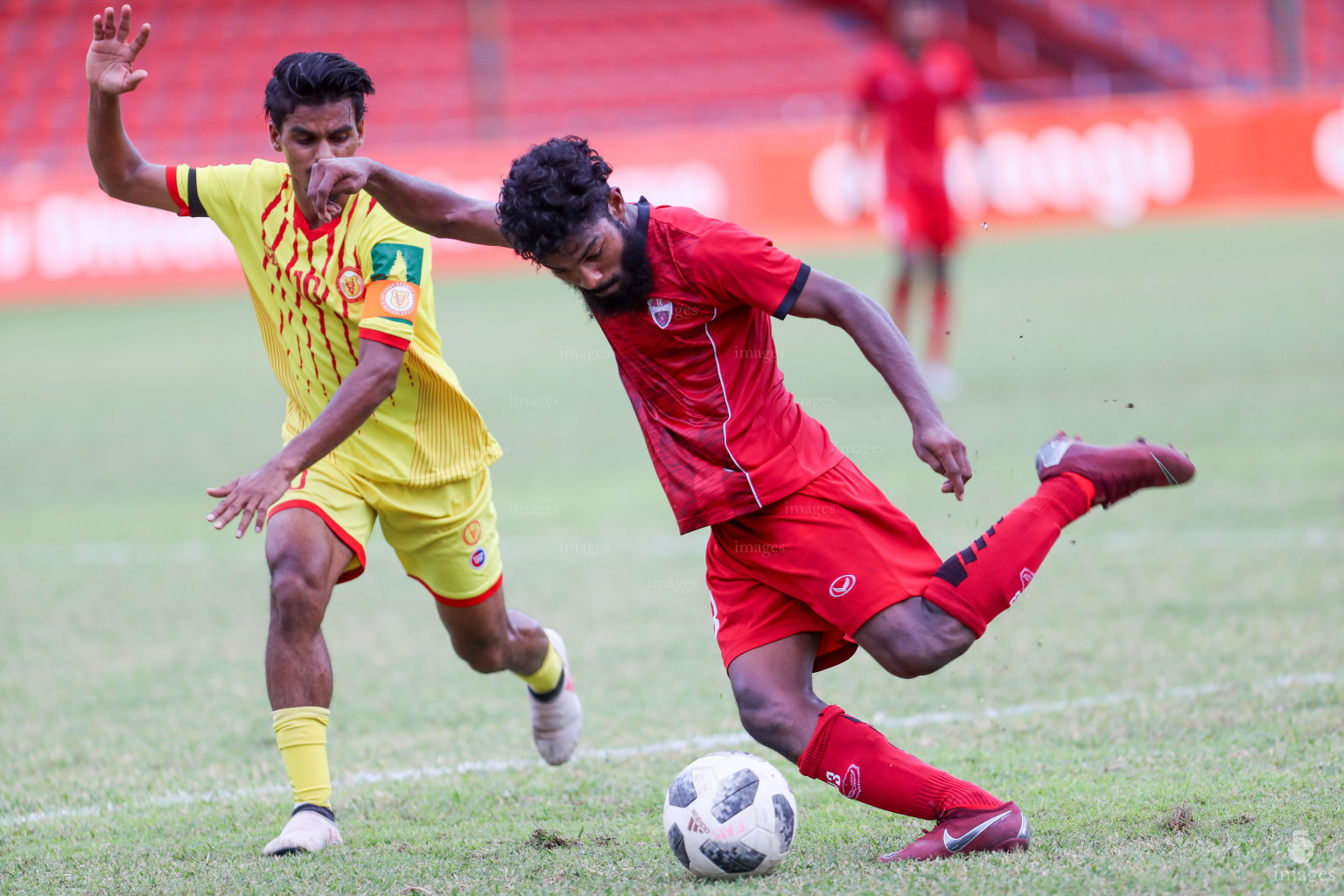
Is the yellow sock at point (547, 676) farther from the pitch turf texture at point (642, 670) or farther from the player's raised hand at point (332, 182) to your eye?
the player's raised hand at point (332, 182)

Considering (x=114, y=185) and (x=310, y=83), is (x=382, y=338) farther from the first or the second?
(x=114, y=185)

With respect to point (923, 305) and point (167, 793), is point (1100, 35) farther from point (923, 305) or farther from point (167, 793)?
point (167, 793)

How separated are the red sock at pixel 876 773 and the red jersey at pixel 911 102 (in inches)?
326

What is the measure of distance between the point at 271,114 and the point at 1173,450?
7.90 feet

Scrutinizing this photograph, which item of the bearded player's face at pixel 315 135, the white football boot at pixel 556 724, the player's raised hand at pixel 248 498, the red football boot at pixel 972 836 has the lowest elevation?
the white football boot at pixel 556 724

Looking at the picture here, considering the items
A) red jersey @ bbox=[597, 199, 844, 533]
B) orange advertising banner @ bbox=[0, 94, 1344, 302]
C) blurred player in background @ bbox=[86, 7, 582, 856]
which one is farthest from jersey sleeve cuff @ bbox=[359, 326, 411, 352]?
orange advertising banner @ bbox=[0, 94, 1344, 302]

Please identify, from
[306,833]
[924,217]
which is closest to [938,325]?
[924,217]

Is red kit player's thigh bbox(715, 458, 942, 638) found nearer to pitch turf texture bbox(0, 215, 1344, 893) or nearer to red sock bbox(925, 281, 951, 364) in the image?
pitch turf texture bbox(0, 215, 1344, 893)

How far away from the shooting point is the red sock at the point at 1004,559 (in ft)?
10.8

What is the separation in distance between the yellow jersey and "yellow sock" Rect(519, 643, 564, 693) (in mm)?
666

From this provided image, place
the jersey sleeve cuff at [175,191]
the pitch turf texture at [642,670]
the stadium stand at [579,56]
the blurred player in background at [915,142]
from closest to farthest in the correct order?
the pitch turf texture at [642,670], the jersey sleeve cuff at [175,191], the blurred player in background at [915,142], the stadium stand at [579,56]

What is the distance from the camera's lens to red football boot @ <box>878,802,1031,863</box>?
3123 millimetres

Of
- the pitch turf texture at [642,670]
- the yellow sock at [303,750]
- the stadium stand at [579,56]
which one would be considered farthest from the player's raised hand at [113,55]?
the stadium stand at [579,56]

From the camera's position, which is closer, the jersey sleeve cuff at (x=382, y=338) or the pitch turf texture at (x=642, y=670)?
the pitch turf texture at (x=642, y=670)
